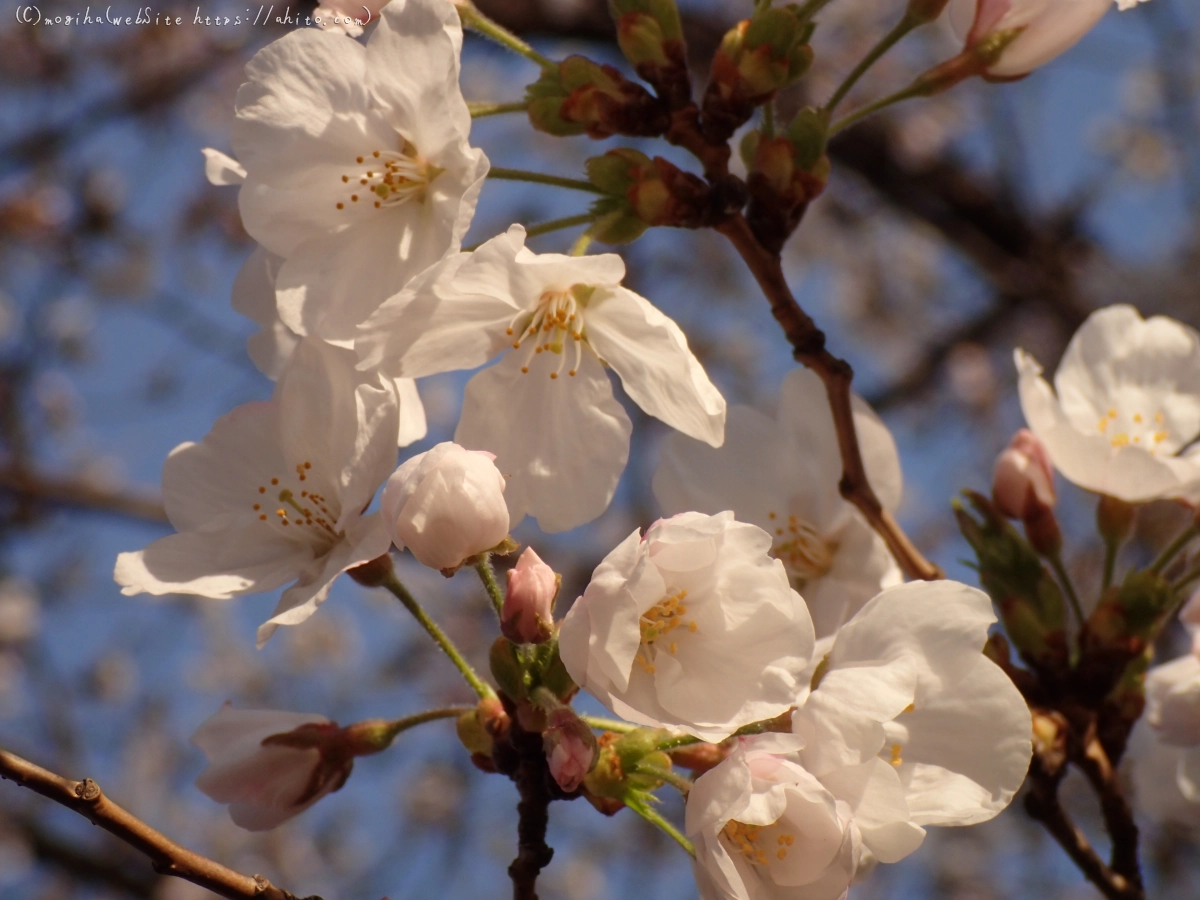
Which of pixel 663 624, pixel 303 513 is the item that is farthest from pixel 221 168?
pixel 663 624

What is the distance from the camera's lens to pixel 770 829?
1.06m

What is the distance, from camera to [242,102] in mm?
1287

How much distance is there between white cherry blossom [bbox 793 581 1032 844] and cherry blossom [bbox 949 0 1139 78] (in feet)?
2.41

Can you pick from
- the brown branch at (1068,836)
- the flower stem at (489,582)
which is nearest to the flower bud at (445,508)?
the flower stem at (489,582)

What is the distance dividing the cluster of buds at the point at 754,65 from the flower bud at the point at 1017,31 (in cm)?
26

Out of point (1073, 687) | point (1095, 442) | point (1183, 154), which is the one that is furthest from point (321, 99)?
point (1183, 154)

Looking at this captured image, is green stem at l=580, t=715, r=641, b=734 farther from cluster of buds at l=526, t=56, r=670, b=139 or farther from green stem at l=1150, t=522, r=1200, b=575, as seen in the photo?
green stem at l=1150, t=522, r=1200, b=575

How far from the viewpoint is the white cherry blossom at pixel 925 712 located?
1.04 meters

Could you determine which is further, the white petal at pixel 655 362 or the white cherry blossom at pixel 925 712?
the white petal at pixel 655 362

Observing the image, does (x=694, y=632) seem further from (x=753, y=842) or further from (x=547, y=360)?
(x=547, y=360)

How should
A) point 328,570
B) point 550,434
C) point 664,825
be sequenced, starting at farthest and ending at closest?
point 550,434 < point 328,570 < point 664,825

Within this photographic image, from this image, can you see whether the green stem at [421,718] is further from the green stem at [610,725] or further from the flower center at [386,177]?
the flower center at [386,177]

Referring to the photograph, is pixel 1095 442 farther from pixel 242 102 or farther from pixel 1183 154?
pixel 1183 154

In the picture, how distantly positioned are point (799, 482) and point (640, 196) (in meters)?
0.54
